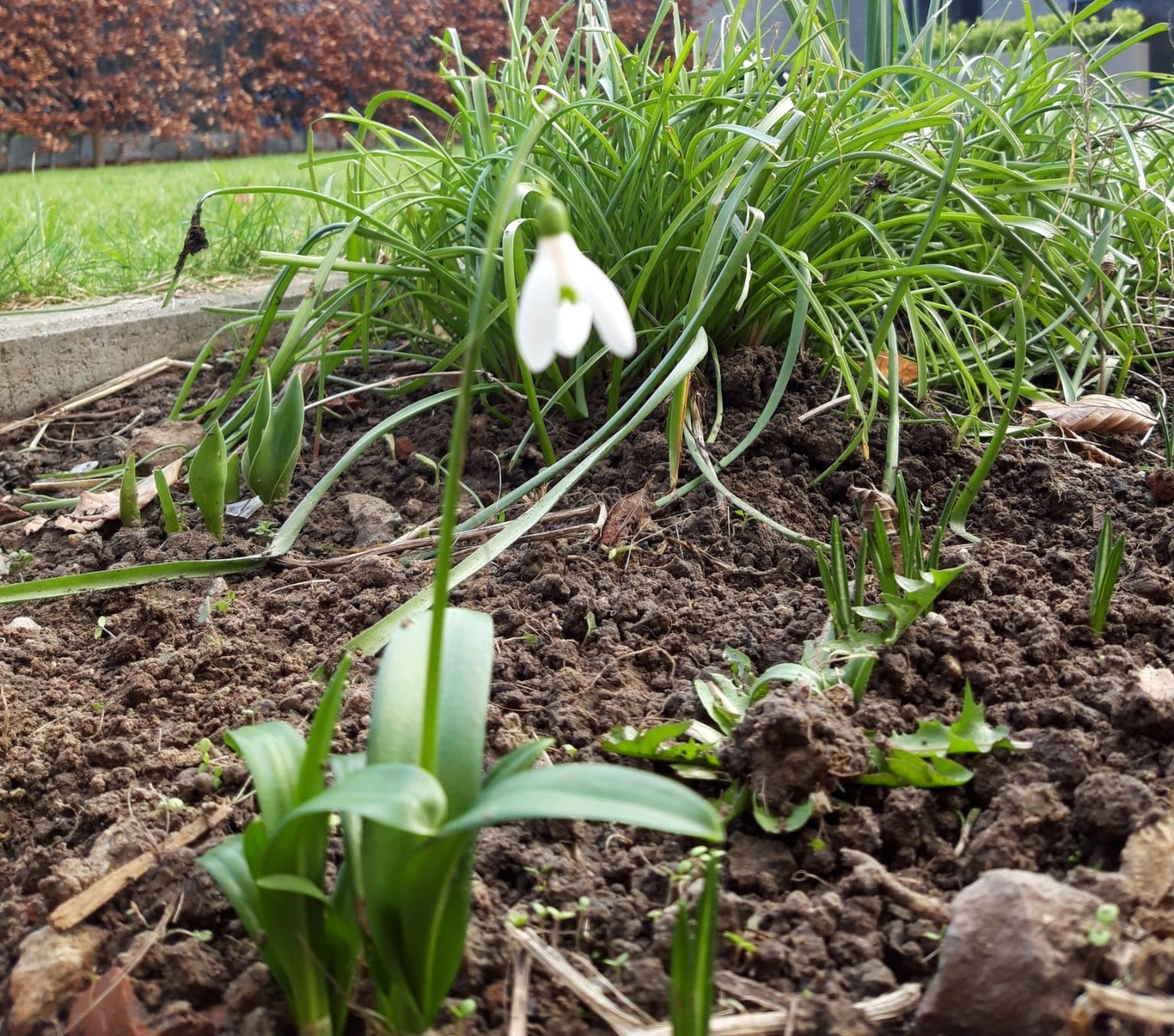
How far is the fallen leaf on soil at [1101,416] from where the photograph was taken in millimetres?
1948

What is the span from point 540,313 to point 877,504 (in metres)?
0.83

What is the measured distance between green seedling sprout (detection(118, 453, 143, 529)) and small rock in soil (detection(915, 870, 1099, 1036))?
4.57ft

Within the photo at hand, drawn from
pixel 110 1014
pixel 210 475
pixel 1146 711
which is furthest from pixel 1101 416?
pixel 110 1014

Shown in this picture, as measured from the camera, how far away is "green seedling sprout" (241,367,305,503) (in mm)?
1646

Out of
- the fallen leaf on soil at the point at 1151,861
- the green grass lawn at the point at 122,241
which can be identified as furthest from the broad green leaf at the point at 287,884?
the green grass lawn at the point at 122,241

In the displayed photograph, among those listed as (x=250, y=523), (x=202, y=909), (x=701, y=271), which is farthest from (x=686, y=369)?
(x=202, y=909)

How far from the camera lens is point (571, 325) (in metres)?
0.68

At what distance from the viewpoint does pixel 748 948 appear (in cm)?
87

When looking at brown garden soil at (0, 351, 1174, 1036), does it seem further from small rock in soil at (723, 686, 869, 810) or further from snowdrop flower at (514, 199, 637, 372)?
snowdrop flower at (514, 199, 637, 372)

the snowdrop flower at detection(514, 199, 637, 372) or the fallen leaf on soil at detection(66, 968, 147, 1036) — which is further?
the fallen leaf on soil at detection(66, 968, 147, 1036)

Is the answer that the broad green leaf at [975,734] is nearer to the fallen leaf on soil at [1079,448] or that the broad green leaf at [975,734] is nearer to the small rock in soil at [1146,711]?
the small rock in soil at [1146,711]

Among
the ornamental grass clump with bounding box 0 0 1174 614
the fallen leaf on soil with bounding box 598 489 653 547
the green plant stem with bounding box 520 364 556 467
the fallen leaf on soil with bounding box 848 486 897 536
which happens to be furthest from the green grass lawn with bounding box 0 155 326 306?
the fallen leaf on soil with bounding box 848 486 897 536

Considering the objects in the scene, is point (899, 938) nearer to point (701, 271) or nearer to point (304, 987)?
point (304, 987)

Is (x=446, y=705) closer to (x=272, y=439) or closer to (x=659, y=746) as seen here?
(x=659, y=746)
